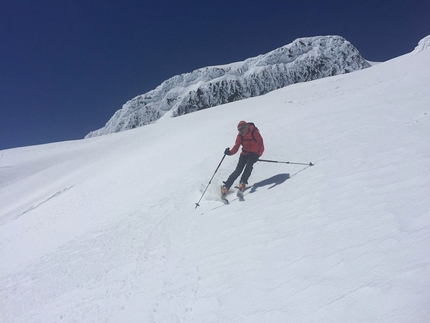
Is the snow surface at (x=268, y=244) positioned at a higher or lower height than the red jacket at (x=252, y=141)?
lower

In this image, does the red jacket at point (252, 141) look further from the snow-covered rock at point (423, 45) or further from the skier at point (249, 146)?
the snow-covered rock at point (423, 45)

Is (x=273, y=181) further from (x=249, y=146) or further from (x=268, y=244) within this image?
(x=268, y=244)

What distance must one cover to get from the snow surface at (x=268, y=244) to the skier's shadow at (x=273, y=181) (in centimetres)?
5

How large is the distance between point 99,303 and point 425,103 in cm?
1082

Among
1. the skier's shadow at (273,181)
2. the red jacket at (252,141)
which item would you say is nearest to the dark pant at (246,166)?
the red jacket at (252,141)

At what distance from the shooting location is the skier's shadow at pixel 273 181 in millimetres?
6788

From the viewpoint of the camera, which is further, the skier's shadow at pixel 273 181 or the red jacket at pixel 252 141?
the red jacket at pixel 252 141

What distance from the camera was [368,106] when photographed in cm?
1075

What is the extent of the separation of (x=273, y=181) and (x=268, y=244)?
310 cm

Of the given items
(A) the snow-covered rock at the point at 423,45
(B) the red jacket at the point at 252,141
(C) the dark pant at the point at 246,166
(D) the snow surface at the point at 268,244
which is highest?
(A) the snow-covered rock at the point at 423,45

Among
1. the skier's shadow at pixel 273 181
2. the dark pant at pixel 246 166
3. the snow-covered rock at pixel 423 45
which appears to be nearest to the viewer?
the skier's shadow at pixel 273 181

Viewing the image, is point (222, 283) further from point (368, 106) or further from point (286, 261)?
point (368, 106)

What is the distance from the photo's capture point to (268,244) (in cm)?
414

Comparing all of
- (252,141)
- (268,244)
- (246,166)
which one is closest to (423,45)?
(252,141)
